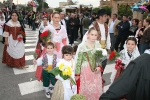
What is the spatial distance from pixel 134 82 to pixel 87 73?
7.89ft

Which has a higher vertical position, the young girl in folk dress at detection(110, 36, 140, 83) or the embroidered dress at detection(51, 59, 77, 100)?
the young girl in folk dress at detection(110, 36, 140, 83)

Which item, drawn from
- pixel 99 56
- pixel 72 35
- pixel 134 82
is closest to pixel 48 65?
pixel 99 56

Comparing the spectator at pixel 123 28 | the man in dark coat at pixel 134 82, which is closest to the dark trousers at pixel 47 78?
the man in dark coat at pixel 134 82

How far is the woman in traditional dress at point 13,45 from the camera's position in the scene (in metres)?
6.46

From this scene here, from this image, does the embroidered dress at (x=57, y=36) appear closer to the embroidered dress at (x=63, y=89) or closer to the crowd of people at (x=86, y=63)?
the crowd of people at (x=86, y=63)

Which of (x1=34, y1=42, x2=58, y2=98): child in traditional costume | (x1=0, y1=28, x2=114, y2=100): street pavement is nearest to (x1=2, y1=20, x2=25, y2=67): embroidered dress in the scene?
(x1=0, y1=28, x2=114, y2=100): street pavement

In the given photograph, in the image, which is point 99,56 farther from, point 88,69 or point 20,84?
point 20,84

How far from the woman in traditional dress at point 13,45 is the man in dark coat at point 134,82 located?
17.7 ft

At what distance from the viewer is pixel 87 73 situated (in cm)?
391

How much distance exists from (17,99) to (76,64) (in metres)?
1.64

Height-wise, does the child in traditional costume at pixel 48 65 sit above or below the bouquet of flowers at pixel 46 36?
below

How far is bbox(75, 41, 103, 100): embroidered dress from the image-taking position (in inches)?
152

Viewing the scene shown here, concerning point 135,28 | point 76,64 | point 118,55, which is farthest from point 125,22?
point 76,64

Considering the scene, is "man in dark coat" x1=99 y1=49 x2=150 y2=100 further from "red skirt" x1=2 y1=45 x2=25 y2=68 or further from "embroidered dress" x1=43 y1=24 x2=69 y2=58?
"red skirt" x1=2 y1=45 x2=25 y2=68
